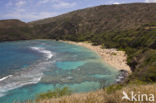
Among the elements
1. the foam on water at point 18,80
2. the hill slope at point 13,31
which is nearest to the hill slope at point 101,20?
the hill slope at point 13,31

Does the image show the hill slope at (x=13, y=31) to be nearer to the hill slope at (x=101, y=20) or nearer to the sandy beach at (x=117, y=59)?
the hill slope at (x=101, y=20)

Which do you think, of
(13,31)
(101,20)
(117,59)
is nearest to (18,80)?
(117,59)

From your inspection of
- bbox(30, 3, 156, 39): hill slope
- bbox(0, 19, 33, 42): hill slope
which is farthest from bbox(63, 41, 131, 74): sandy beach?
bbox(0, 19, 33, 42): hill slope

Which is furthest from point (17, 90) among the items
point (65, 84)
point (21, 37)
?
point (21, 37)

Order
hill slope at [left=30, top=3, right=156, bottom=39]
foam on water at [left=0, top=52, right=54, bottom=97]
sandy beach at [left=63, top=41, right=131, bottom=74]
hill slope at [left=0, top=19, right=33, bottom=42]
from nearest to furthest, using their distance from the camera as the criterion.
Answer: foam on water at [left=0, top=52, right=54, bottom=97] → sandy beach at [left=63, top=41, right=131, bottom=74] → hill slope at [left=30, top=3, right=156, bottom=39] → hill slope at [left=0, top=19, right=33, bottom=42]

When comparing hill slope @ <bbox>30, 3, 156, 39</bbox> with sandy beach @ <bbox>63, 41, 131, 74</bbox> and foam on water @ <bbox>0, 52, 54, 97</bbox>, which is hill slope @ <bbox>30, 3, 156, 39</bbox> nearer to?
sandy beach @ <bbox>63, 41, 131, 74</bbox>

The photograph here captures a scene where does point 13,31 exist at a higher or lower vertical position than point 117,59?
higher

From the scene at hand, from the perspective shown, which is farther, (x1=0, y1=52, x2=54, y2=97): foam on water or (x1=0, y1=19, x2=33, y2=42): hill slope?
(x1=0, y1=19, x2=33, y2=42): hill slope

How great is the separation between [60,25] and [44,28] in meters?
17.0

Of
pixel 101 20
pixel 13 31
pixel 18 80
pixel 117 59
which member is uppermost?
pixel 101 20

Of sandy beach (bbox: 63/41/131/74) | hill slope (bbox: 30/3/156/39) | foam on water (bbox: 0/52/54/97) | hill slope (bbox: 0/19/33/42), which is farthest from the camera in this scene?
hill slope (bbox: 0/19/33/42)

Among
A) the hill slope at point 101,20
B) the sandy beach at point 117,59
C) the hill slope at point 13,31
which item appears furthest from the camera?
the hill slope at point 13,31

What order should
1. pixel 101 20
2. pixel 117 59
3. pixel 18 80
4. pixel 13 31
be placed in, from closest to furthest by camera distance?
pixel 18 80, pixel 117 59, pixel 101 20, pixel 13 31

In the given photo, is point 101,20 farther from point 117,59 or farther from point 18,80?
point 18,80
